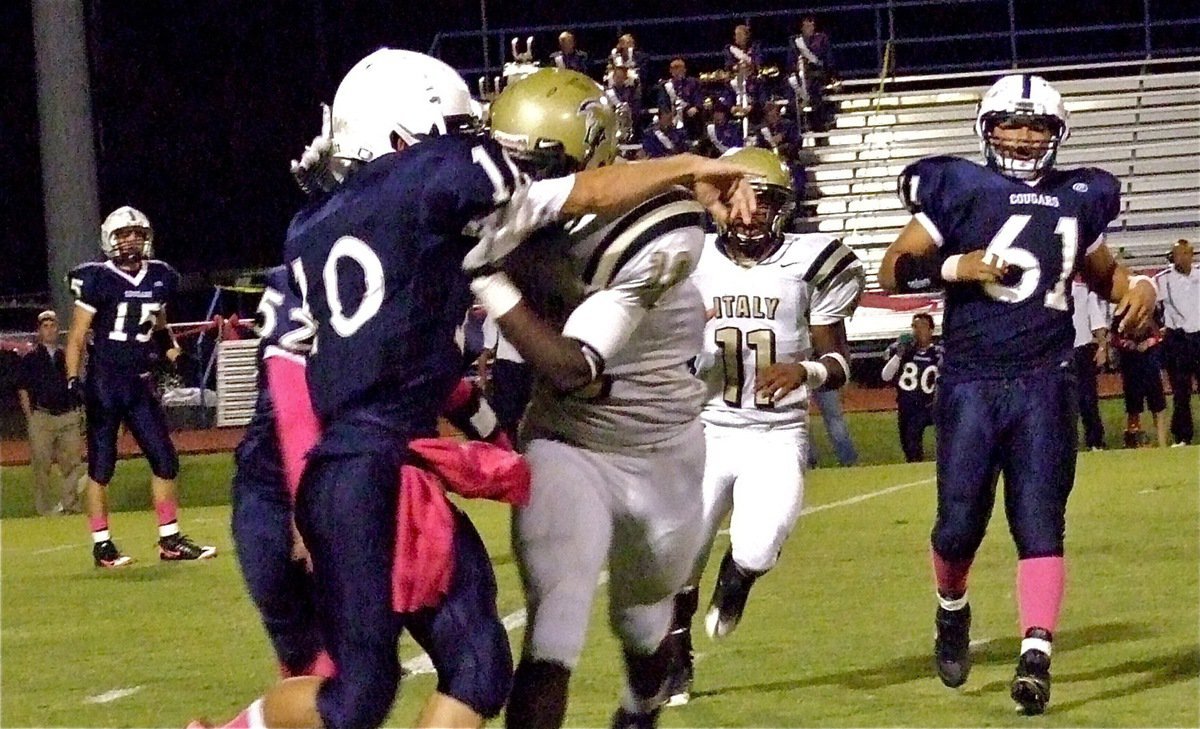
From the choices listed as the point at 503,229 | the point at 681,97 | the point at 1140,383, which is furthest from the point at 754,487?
the point at 681,97

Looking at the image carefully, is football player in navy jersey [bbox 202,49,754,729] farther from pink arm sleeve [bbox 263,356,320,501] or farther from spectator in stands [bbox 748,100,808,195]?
spectator in stands [bbox 748,100,808,195]

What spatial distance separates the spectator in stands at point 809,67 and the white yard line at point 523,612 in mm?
6652

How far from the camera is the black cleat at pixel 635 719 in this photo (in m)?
4.11

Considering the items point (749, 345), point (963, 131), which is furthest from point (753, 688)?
point (963, 131)

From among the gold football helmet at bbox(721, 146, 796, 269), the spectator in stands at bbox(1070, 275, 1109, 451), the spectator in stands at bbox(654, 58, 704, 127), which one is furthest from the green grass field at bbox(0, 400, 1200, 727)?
the spectator in stands at bbox(654, 58, 704, 127)

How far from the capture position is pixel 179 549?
8992 mm

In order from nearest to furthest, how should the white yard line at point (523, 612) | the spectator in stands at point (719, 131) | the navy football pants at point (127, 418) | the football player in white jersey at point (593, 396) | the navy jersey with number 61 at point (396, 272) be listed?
the navy jersey with number 61 at point (396, 272)
the football player in white jersey at point (593, 396)
the white yard line at point (523, 612)
the navy football pants at point (127, 418)
the spectator in stands at point (719, 131)

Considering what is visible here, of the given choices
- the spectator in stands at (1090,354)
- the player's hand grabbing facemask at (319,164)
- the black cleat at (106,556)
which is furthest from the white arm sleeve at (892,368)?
the player's hand grabbing facemask at (319,164)

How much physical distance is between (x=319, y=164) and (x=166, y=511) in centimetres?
554

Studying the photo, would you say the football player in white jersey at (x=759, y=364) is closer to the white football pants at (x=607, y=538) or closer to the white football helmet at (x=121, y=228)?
the white football pants at (x=607, y=538)

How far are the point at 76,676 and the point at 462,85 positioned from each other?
3.42m

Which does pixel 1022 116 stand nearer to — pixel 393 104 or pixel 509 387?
pixel 509 387

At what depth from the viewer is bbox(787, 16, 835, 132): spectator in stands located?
16969 mm

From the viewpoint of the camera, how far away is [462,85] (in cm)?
343
